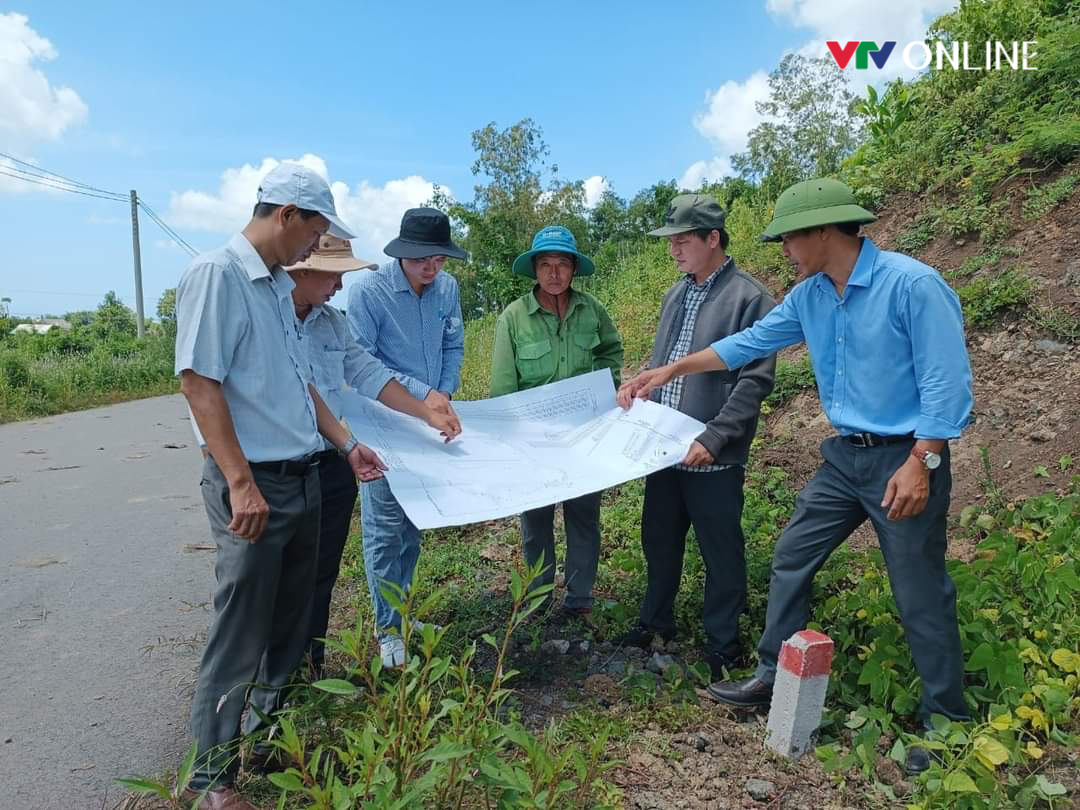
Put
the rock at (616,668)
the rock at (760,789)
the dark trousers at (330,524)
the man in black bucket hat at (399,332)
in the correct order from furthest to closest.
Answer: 1. the man in black bucket hat at (399,332)
2. the rock at (616,668)
3. the dark trousers at (330,524)
4. the rock at (760,789)

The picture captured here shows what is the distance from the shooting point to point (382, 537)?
11.9 ft

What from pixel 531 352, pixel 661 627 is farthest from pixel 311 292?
pixel 661 627

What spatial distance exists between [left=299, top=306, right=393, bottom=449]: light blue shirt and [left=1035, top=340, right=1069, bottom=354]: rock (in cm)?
464

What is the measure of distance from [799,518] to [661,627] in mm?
1063

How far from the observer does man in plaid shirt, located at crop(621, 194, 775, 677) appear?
10.6 ft

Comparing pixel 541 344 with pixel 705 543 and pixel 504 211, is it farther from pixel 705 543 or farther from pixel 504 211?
pixel 504 211

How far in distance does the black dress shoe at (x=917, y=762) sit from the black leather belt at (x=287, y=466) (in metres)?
2.21

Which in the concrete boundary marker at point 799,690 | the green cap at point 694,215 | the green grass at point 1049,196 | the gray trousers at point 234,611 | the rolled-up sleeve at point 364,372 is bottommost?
the concrete boundary marker at point 799,690

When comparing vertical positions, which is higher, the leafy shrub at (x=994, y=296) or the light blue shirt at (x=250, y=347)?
the leafy shrub at (x=994, y=296)

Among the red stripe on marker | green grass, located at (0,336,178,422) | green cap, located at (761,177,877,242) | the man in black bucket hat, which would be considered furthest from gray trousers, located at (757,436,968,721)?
green grass, located at (0,336,178,422)

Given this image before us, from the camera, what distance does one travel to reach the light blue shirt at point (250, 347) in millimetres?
2191

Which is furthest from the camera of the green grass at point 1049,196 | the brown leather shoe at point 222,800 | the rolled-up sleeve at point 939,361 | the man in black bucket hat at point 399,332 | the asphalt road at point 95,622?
the green grass at point 1049,196

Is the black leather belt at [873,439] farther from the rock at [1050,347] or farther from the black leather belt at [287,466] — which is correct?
the rock at [1050,347]

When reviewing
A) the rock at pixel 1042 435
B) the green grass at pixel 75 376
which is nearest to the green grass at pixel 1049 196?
the rock at pixel 1042 435
